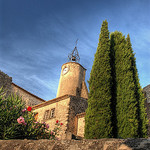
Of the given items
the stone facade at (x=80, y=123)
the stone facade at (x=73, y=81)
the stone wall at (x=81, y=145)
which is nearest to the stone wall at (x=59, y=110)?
the stone facade at (x=80, y=123)

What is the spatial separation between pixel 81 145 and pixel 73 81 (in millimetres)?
21096

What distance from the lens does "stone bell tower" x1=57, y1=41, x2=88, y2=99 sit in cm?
2341

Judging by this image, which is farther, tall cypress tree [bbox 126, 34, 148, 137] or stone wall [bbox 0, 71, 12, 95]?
stone wall [bbox 0, 71, 12, 95]

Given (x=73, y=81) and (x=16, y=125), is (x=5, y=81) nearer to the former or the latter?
(x=73, y=81)

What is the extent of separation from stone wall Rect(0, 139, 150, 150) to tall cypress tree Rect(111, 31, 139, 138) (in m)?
6.74

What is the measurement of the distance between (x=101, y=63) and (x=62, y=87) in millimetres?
14201

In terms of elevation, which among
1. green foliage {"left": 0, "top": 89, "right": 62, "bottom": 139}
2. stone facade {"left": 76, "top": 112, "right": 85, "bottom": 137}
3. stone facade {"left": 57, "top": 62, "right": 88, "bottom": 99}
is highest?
stone facade {"left": 57, "top": 62, "right": 88, "bottom": 99}

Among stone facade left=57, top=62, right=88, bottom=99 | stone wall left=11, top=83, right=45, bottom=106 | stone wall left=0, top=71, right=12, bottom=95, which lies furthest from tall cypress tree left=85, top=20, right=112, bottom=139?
stone wall left=11, top=83, right=45, bottom=106

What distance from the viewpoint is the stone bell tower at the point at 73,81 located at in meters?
23.4

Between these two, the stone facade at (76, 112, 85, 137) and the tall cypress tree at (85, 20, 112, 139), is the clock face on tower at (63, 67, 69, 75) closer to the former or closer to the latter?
the stone facade at (76, 112, 85, 137)

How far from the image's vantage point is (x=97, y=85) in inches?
393

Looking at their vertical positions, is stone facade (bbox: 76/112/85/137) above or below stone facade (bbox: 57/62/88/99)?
below

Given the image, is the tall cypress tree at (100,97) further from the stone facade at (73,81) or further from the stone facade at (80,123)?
the stone facade at (73,81)

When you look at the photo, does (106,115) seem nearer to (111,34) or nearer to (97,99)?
(97,99)
